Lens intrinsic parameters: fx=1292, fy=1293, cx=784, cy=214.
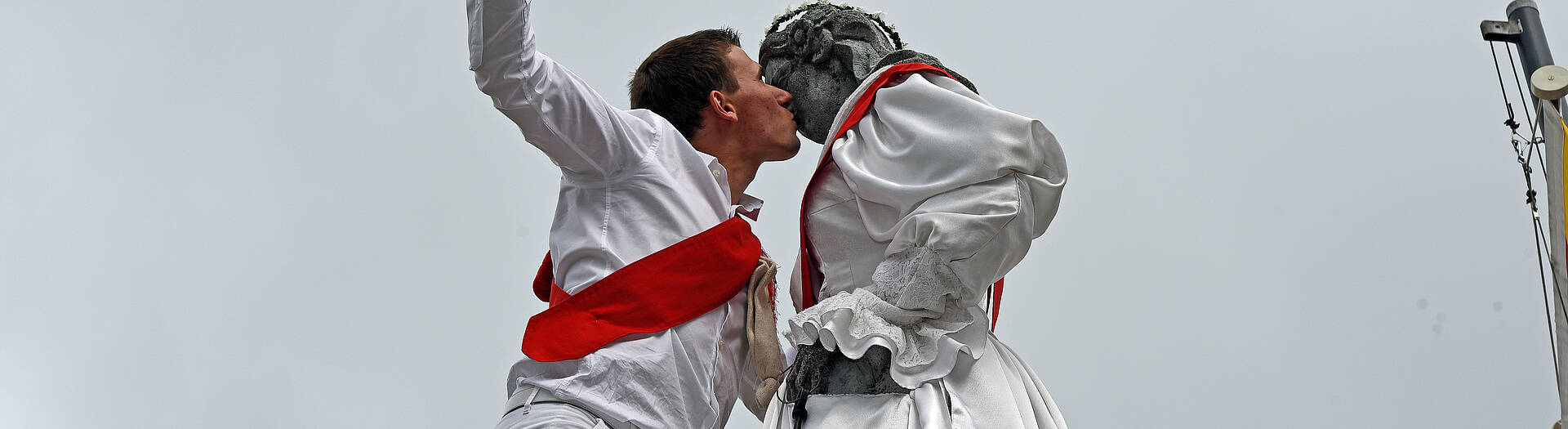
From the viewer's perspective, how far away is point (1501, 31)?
714cm

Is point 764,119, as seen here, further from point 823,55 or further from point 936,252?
point 936,252

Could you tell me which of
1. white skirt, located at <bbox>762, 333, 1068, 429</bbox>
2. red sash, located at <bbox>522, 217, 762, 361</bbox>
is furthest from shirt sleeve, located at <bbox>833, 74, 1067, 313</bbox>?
red sash, located at <bbox>522, 217, 762, 361</bbox>

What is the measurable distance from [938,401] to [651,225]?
110cm

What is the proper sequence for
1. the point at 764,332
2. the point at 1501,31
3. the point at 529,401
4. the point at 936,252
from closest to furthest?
the point at 936,252 < the point at 529,401 < the point at 764,332 < the point at 1501,31

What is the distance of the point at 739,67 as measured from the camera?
4.14 m

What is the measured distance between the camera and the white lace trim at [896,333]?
2.83 meters

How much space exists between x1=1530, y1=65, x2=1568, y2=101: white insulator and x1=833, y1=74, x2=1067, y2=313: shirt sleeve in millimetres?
4406

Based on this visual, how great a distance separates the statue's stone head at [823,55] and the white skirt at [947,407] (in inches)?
37.2

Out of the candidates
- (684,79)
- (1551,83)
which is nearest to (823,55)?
(684,79)

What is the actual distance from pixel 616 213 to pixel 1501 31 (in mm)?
5768

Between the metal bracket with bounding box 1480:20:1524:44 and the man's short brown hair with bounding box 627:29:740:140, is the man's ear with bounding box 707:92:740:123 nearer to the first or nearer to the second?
the man's short brown hair with bounding box 627:29:740:140

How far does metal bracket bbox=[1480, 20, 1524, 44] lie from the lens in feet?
23.2

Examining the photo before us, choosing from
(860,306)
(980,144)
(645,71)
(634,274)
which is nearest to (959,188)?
(980,144)

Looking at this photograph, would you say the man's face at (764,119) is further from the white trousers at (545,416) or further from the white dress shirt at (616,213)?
the white trousers at (545,416)
